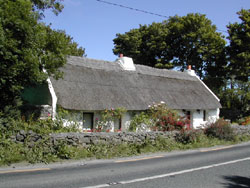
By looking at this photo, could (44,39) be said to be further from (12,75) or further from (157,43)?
(157,43)

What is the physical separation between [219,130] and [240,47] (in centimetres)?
1666

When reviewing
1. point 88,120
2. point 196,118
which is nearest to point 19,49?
point 88,120

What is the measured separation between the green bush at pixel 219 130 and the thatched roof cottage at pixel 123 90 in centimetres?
403

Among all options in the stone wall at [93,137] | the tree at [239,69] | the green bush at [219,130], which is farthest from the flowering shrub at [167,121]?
the tree at [239,69]

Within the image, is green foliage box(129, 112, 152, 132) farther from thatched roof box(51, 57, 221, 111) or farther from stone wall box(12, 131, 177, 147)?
stone wall box(12, 131, 177, 147)

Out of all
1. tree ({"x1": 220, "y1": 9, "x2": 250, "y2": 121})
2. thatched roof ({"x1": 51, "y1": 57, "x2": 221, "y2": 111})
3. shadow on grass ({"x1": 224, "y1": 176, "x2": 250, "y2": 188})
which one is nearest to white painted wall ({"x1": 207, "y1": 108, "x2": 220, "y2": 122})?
thatched roof ({"x1": 51, "y1": 57, "x2": 221, "y2": 111})

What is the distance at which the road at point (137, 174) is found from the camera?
6.61 m

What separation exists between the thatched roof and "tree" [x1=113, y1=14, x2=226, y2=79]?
9693 millimetres

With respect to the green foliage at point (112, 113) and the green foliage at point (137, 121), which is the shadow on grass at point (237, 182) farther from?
the green foliage at point (137, 121)

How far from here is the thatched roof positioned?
577 inches

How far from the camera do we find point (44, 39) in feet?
35.8

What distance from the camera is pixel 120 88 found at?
57.4ft

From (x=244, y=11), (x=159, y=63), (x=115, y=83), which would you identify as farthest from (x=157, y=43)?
(x=115, y=83)

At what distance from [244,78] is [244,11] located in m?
7.32
